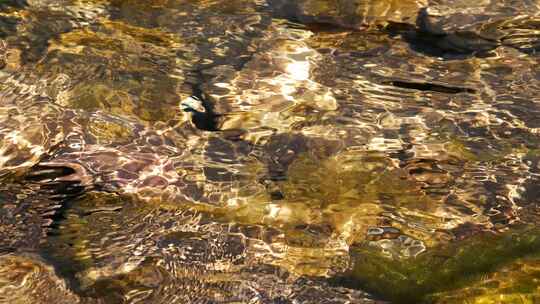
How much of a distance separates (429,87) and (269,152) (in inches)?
62.4

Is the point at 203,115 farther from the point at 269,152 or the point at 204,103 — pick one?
the point at 269,152

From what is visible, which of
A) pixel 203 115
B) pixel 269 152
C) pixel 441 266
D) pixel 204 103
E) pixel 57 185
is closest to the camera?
pixel 441 266

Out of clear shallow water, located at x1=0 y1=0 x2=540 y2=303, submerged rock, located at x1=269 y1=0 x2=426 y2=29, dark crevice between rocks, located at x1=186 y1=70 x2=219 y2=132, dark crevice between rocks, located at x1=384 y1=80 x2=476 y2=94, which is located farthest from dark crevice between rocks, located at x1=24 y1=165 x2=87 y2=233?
submerged rock, located at x1=269 y1=0 x2=426 y2=29

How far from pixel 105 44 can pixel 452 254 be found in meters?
3.68

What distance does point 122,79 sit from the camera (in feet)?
16.1

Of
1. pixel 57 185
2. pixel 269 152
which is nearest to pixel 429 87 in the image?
pixel 269 152

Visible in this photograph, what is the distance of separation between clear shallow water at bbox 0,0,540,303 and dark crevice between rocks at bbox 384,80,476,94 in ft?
0.05

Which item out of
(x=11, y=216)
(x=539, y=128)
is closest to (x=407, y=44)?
(x=539, y=128)

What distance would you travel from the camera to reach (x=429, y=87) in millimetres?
4859

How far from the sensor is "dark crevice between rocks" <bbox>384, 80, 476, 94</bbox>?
4.79 m

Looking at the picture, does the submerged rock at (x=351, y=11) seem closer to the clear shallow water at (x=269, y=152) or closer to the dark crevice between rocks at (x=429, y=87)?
the clear shallow water at (x=269, y=152)

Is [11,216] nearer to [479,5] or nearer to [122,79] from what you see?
[122,79]

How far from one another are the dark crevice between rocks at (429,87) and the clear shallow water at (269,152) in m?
0.02

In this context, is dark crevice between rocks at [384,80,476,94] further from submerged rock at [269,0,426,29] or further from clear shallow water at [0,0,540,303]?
submerged rock at [269,0,426,29]
